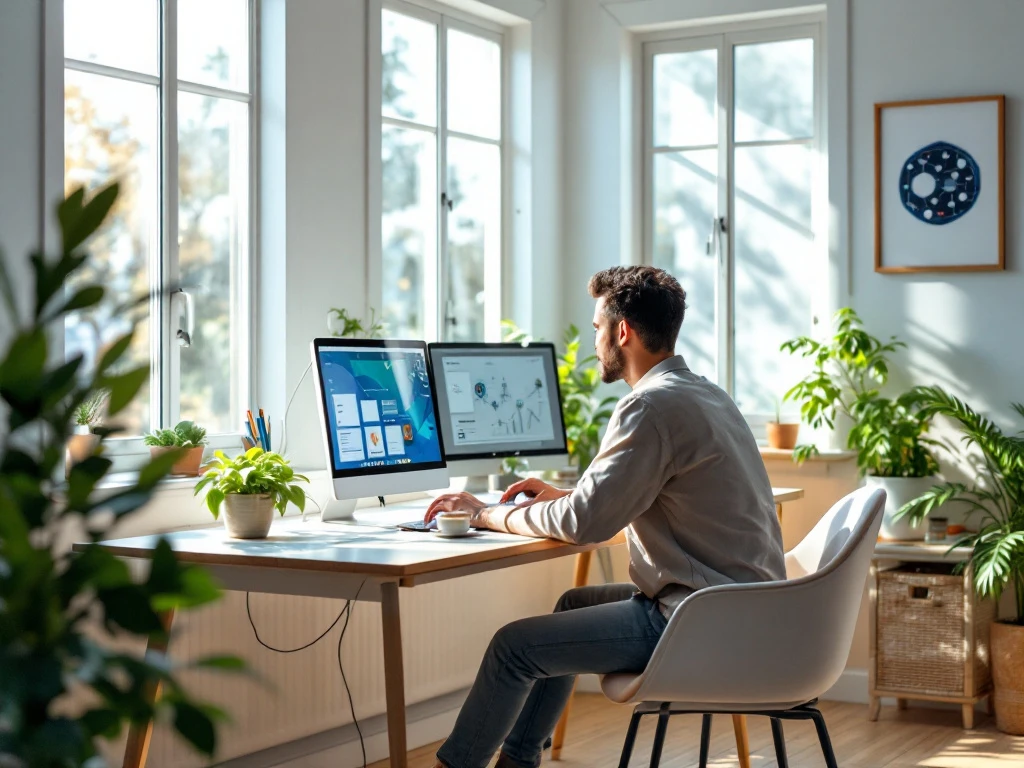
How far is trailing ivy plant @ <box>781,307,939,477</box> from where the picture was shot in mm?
4191

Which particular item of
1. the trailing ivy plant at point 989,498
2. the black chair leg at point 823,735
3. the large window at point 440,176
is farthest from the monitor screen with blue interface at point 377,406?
the trailing ivy plant at point 989,498

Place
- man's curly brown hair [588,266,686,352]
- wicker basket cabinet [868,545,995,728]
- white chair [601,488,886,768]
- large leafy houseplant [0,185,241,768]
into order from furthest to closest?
wicker basket cabinet [868,545,995,728]
man's curly brown hair [588,266,686,352]
white chair [601,488,886,768]
large leafy houseplant [0,185,241,768]

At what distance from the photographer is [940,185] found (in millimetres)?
4301

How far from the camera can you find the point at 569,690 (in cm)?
278

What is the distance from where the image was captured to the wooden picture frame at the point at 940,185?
4215 mm

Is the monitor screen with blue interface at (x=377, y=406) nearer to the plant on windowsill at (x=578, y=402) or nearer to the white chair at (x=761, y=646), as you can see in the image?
the white chair at (x=761, y=646)

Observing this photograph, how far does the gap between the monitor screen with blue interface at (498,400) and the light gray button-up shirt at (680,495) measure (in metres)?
1.00

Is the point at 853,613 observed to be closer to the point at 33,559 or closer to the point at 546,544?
the point at 546,544

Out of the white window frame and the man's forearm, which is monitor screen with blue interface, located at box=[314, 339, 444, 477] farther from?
the white window frame

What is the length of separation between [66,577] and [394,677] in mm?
1901

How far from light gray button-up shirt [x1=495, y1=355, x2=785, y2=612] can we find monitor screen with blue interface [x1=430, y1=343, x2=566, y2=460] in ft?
3.27

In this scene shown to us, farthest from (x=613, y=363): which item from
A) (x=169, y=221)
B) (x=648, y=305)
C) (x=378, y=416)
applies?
(x=169, y=221)

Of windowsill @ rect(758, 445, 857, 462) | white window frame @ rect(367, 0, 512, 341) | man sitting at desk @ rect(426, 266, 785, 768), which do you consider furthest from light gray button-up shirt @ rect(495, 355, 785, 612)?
windowsill @ rect(758, 445, 857, 462)

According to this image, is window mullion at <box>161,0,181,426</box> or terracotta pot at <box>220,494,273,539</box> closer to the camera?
terracotta pot at <box>220,494,273,539</box>
